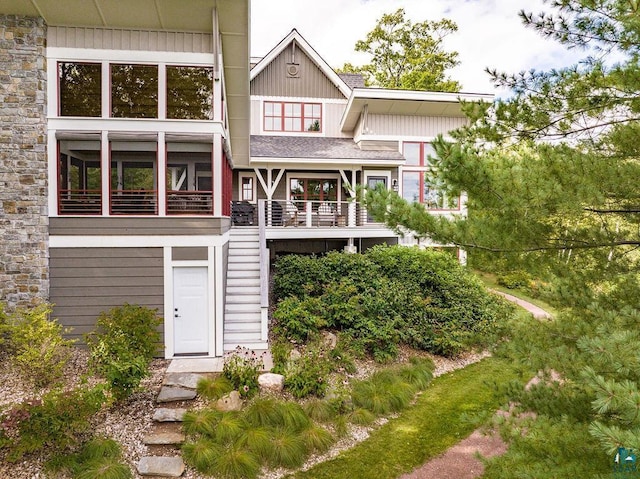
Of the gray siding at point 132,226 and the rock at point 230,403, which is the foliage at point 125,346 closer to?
the rock at point 230,403

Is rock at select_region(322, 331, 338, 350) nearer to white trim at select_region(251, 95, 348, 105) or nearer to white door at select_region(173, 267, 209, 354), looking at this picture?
white door at select_region(173, 267, 209, 354)

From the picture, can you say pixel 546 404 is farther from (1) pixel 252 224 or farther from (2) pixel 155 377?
(1) pixel 252 224

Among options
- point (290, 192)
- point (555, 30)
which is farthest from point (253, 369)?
point (290, 192)

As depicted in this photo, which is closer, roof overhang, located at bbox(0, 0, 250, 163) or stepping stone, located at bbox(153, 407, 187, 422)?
stepping stone, located at bbox(153, 407, 187, 422)

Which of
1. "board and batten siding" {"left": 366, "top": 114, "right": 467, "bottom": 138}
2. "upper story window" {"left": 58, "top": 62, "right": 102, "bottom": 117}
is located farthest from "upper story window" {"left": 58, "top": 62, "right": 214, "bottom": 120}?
"board and batten siding" {"left": 366, "top": 114, "right": 467, "bottom": 138}

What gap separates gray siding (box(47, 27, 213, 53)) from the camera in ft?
28.3

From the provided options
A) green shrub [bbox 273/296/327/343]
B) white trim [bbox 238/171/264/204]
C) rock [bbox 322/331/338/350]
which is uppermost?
white trim [bbox 238/171/264/204]

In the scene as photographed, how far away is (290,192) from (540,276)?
13427 mm

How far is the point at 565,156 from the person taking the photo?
14.6ft

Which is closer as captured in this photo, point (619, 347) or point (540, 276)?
point (619, 347)

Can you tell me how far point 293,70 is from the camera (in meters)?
18.5

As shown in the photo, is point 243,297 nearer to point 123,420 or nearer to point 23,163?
point 123,420

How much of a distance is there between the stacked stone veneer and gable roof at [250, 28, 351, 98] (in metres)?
10.3

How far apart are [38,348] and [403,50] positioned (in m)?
30.7
